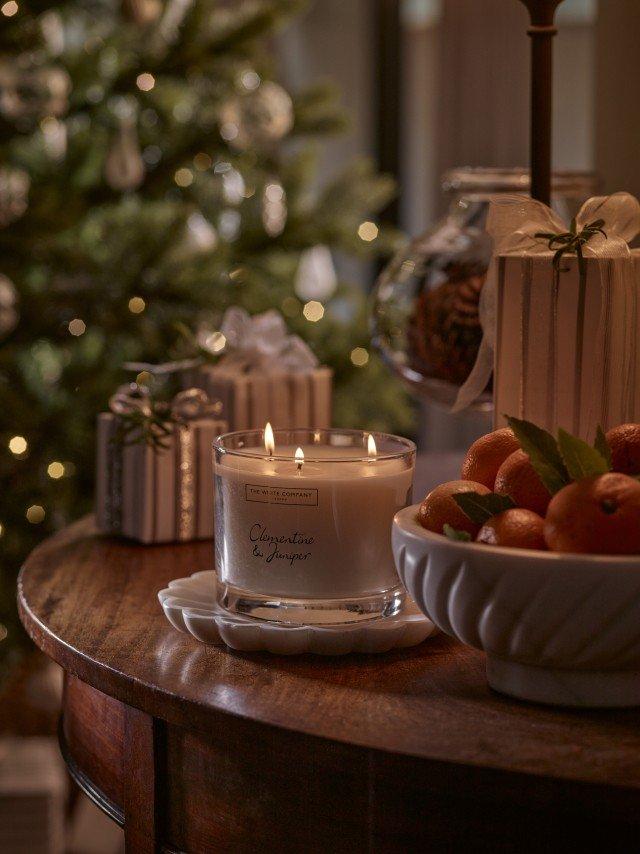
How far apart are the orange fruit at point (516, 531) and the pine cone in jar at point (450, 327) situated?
16.1 inches

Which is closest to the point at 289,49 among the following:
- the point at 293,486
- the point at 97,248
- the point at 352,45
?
the point at 352,45

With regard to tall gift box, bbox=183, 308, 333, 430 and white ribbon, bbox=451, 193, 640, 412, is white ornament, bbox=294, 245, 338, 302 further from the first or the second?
white ribbon, bbox=451, 193, 640, 412

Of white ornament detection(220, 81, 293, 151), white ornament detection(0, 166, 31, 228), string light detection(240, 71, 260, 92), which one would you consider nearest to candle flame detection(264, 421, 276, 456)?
white ornament detection(0, 166, 31, 228)

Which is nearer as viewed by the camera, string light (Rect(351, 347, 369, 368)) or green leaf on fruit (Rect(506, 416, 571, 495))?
green leaf on fruit (Rect(506, 416, 571, 495))

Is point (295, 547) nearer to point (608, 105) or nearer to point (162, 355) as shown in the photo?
point (608, 105)

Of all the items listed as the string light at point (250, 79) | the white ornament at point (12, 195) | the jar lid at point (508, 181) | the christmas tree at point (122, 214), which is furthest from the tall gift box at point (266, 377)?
the string light at point (250, 79)

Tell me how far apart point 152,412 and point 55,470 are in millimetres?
1002

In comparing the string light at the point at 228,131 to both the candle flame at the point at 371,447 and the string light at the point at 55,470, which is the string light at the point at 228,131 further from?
the candle flame at the point at 371,447

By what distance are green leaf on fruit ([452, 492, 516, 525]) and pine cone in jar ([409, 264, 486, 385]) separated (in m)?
0.39

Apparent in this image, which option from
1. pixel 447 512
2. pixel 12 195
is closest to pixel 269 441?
pixel 447 512

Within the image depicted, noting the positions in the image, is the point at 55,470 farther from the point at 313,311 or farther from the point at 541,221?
the point at 541,221

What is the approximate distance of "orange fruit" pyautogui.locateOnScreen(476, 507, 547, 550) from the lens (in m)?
0.59

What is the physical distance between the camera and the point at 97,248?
207 cm

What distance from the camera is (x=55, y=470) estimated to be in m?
1.94
